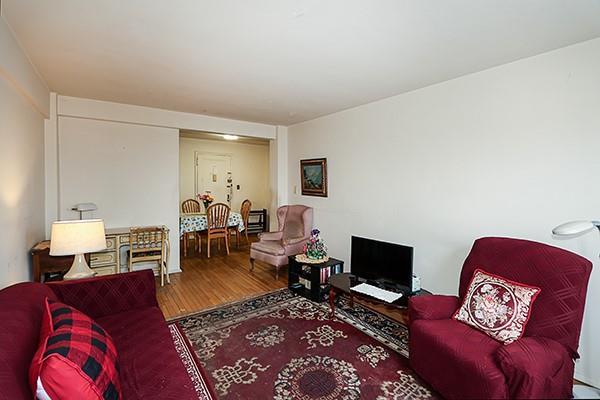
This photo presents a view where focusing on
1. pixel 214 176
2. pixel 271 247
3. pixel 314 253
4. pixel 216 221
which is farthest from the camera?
pixel 214 176

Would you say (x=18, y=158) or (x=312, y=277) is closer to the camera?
(x=18, y=158)

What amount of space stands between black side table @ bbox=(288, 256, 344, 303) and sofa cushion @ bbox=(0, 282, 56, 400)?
7.94ft

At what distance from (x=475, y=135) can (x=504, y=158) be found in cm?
33

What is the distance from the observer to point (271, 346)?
243 cm

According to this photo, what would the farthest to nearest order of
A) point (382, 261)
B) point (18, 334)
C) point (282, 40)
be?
1. point (382, 261)
2. point (282, 40)
3. point (18, 334)

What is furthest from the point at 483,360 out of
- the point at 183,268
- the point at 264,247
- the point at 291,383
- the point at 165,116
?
the point at 165,116

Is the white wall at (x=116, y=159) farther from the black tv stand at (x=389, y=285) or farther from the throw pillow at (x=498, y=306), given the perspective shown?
the throw pillow at (x=498, y=306)

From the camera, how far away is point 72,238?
211 cm

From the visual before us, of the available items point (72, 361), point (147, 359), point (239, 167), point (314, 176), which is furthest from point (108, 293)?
point (239, 167)

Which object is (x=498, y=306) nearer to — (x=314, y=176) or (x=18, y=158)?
(x=314, y=176)

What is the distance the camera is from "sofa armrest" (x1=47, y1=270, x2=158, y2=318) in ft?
6.50

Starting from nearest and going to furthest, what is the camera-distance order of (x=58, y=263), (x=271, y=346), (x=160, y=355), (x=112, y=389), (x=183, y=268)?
(x=112, y=389) → (x=160, y=355) → (x=271, y=346) → (x=58, y=263) → (x=183, y=268)

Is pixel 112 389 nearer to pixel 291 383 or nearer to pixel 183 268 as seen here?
pixel 291 383

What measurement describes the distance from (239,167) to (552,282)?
676cm
